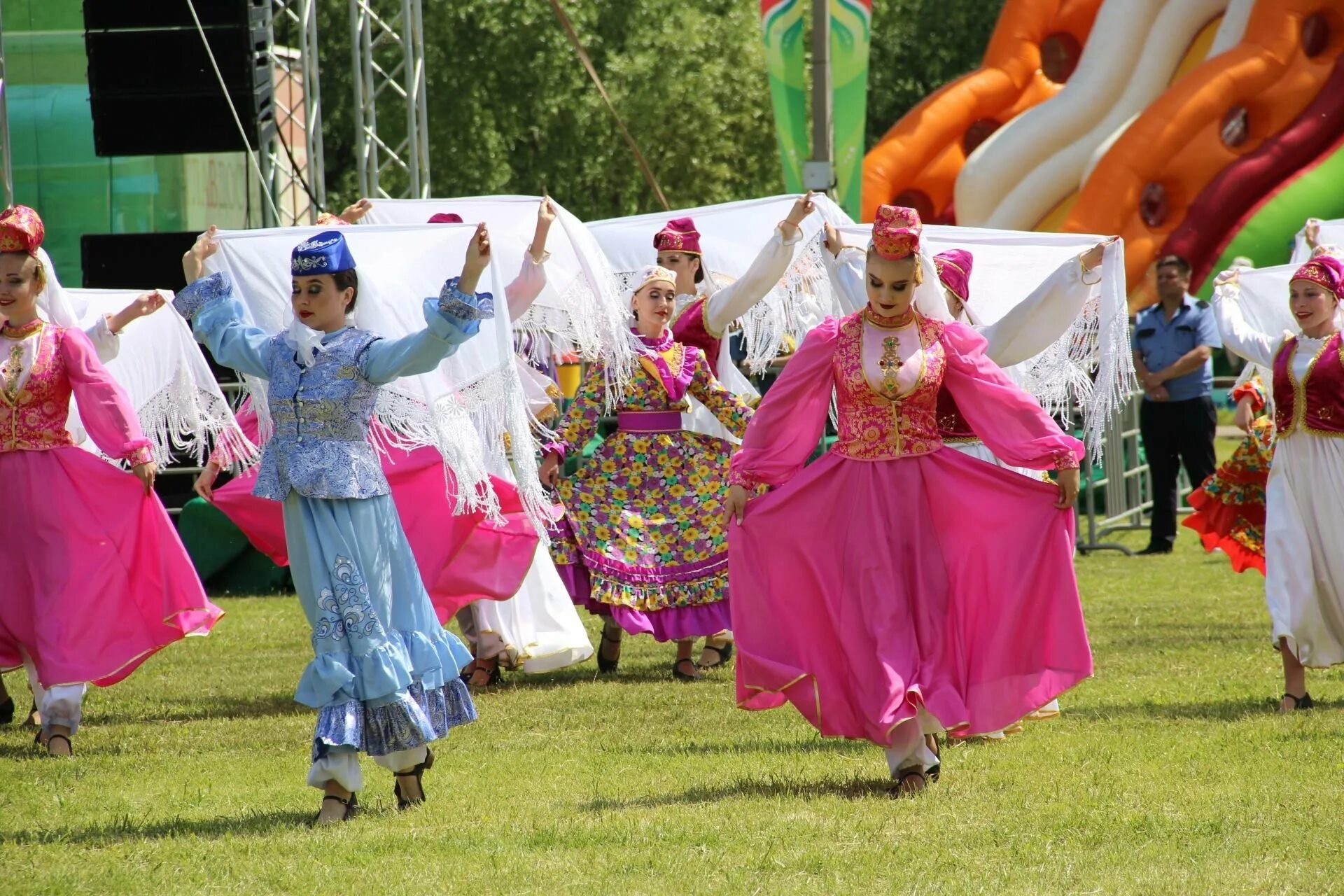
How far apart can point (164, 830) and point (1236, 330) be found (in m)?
4.48

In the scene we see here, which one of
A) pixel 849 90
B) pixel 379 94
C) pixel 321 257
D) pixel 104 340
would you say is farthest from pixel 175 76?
pixel 321 257

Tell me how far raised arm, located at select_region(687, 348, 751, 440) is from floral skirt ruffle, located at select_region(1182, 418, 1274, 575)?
2.00 meters

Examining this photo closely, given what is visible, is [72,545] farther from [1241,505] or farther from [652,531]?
[1241,505]

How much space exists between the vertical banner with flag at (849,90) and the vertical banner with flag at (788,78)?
3.13 feet

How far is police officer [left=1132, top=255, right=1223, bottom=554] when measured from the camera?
12.8 m

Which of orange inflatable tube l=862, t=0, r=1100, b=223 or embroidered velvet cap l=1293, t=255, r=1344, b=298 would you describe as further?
orange inflatable tube l=862, t=0, r=1100, b=223

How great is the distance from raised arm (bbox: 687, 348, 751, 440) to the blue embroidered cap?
285 cm

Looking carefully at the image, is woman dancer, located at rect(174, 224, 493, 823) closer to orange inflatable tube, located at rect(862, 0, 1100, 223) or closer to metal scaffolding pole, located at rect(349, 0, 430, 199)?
metal scaffolding pole, located at rect(349, 0, 430, 199)

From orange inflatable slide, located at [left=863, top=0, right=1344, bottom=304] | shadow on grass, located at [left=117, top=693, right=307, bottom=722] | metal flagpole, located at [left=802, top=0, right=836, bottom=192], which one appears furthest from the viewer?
orange inflatable slide, located at [left=863, top=0, right=1344, bottom=304]

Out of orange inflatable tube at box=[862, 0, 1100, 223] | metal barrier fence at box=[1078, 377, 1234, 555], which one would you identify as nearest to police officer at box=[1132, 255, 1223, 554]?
metal barrier fence at box=[1078, 377, 1234, 555]

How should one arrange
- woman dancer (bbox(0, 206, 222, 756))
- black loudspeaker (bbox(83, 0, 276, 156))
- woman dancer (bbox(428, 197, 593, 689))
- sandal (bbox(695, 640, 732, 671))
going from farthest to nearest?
black loudspeaker (bbox(83, 0, 276, 156)) → sandal (bbox(695, 640, 732, 671)) → woman dancer (bbox(428, 197, 593, 689)) → woman dancer (bbox(0, 206, 222, 756))

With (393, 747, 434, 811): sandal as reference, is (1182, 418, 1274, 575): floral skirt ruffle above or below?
above

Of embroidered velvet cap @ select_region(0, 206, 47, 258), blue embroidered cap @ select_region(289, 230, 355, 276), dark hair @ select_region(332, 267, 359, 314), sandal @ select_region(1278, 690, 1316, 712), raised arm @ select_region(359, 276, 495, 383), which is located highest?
embroidered velvet cap @ select_region(0, 206, 47, 258)

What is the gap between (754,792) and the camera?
555 centimetres
